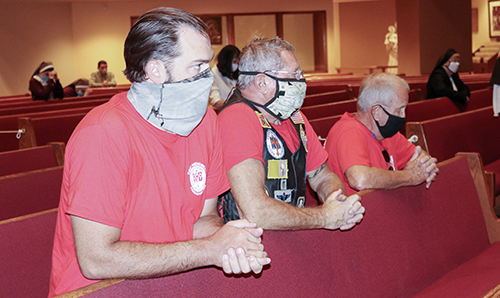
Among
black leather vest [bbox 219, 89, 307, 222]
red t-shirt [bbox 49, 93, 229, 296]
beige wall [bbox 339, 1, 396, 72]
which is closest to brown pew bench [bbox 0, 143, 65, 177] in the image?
black leather vest [bbox 219, 89, 307, 222]

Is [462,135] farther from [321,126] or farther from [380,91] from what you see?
[380,91]

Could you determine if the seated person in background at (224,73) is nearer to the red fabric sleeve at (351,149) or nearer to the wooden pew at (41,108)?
the red fabric sleeve at (351,149)

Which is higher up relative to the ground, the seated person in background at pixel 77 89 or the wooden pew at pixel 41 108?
the seated person in background at pixel 77 89

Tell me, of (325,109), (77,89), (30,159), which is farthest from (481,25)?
(30,159)

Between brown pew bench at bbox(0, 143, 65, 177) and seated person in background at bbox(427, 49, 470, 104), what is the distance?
4316 millimetres

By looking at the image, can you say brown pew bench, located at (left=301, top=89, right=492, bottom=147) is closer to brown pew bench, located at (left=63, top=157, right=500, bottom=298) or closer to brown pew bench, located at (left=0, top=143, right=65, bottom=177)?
brown pew bench, located at (left=63, top=157, right=500, bottom=298)

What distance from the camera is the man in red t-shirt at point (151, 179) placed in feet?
3.88

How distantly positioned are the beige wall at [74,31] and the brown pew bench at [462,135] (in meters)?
12.1

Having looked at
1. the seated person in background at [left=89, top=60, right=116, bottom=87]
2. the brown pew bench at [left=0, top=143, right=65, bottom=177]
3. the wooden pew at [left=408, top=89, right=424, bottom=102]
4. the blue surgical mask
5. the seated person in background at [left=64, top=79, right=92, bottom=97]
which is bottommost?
the brown pew bench at [left=0, top=143, right=65, bottom=177]

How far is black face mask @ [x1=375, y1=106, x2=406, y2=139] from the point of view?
8.31ft

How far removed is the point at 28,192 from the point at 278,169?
4.45ft

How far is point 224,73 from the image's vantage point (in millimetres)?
5004

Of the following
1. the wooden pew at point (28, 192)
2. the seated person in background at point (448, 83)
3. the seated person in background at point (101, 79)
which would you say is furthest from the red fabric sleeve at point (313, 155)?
the seated person in background at point (101, 79)

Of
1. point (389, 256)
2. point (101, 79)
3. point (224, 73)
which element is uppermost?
point (101, 79)
